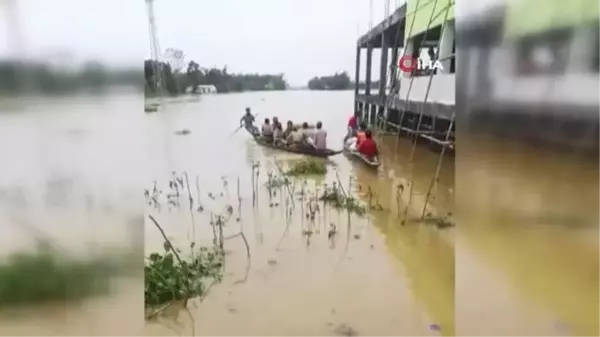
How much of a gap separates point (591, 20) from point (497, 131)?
0.29m

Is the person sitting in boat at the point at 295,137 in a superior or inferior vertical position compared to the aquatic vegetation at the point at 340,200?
superior

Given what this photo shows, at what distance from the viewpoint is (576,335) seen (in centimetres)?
125

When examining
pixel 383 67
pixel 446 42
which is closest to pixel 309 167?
pixel 383 67

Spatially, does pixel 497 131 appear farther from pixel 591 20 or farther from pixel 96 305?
pixel 96 305

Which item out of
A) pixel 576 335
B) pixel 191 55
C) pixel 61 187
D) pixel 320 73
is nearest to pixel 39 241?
pixel 61 187

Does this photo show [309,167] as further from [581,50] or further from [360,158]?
[581,50]

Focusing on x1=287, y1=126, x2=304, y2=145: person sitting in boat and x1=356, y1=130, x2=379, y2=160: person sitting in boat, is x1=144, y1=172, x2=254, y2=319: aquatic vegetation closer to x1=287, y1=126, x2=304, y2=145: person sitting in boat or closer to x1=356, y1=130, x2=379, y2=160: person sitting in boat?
x1=287, y1=126, x2=304, y2=145: person sitting in boat

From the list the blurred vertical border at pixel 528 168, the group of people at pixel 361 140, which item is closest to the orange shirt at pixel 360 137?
the group of people at pixel 361 140

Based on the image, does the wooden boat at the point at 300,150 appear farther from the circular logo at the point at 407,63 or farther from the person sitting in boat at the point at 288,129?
the circular logo at the point at 407,63

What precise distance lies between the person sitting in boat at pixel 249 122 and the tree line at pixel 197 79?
5 centimetres

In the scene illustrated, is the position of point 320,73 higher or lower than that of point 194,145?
higher

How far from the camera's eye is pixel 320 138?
1318 millimetres

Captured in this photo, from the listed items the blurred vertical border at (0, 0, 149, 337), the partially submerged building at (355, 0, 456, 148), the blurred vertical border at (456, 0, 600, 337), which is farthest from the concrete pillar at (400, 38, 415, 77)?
the blurred vertical border at (0, 0, 149, 337)

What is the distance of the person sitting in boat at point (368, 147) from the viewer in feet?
4.43
